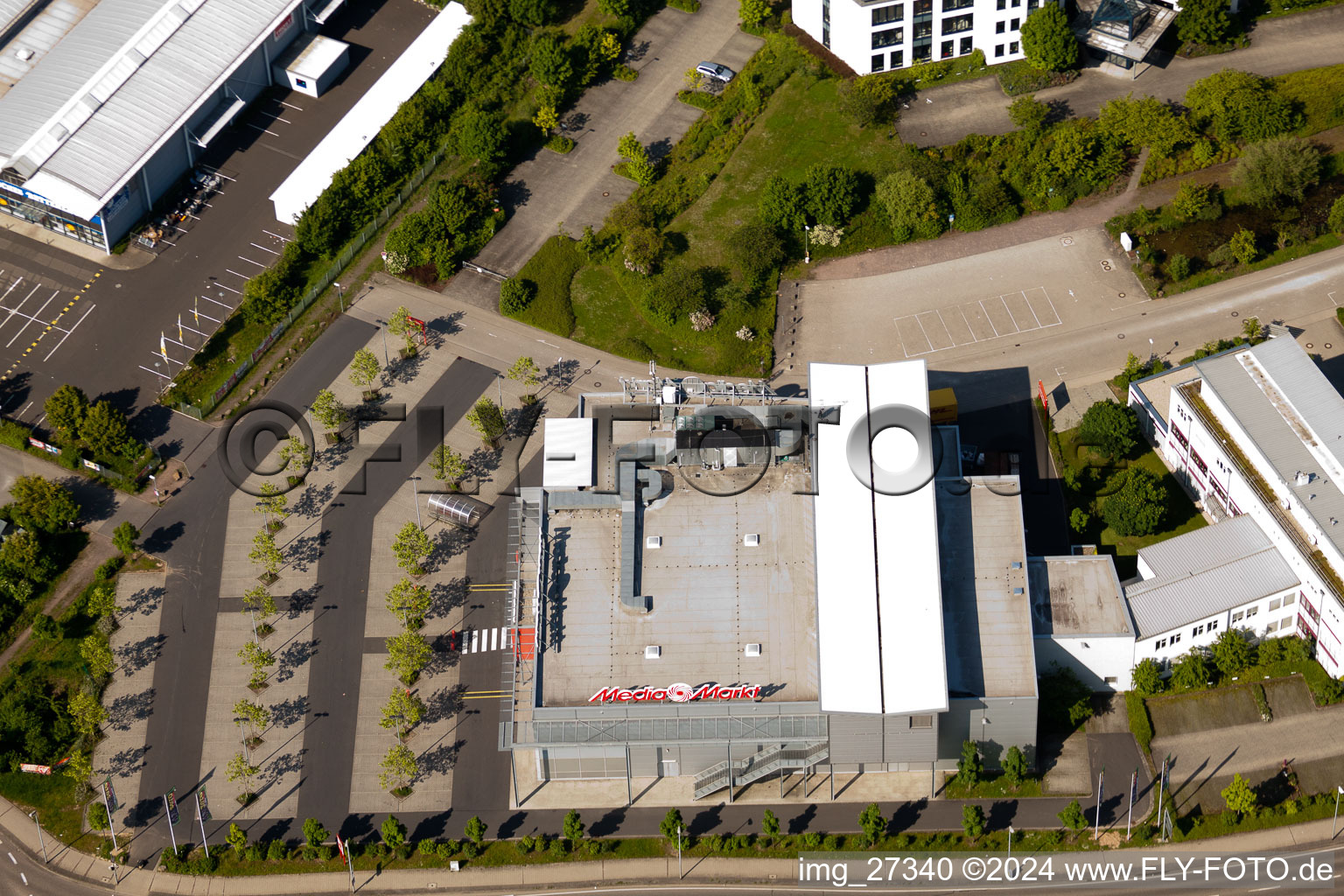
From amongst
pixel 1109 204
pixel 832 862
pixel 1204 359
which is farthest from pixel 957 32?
pixel 832 862

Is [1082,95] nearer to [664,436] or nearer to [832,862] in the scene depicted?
[664,436]

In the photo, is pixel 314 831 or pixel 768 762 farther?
pixel 768 762

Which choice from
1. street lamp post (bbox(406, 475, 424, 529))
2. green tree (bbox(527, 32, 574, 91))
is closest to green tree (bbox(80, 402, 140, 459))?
street lamp post (bbox(406, 475, 424, 529))

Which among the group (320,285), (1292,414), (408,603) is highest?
(320,285)

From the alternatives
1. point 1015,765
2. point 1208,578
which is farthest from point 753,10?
point 1015,765

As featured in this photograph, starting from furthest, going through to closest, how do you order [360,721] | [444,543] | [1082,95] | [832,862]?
[1082,95] → [444,543] → [360,721] → [832,862]

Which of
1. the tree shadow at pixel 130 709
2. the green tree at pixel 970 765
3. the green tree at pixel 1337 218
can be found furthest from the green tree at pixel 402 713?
the green tree at pixel 1337 218

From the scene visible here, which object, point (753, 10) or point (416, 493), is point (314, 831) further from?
point (753, 10)
